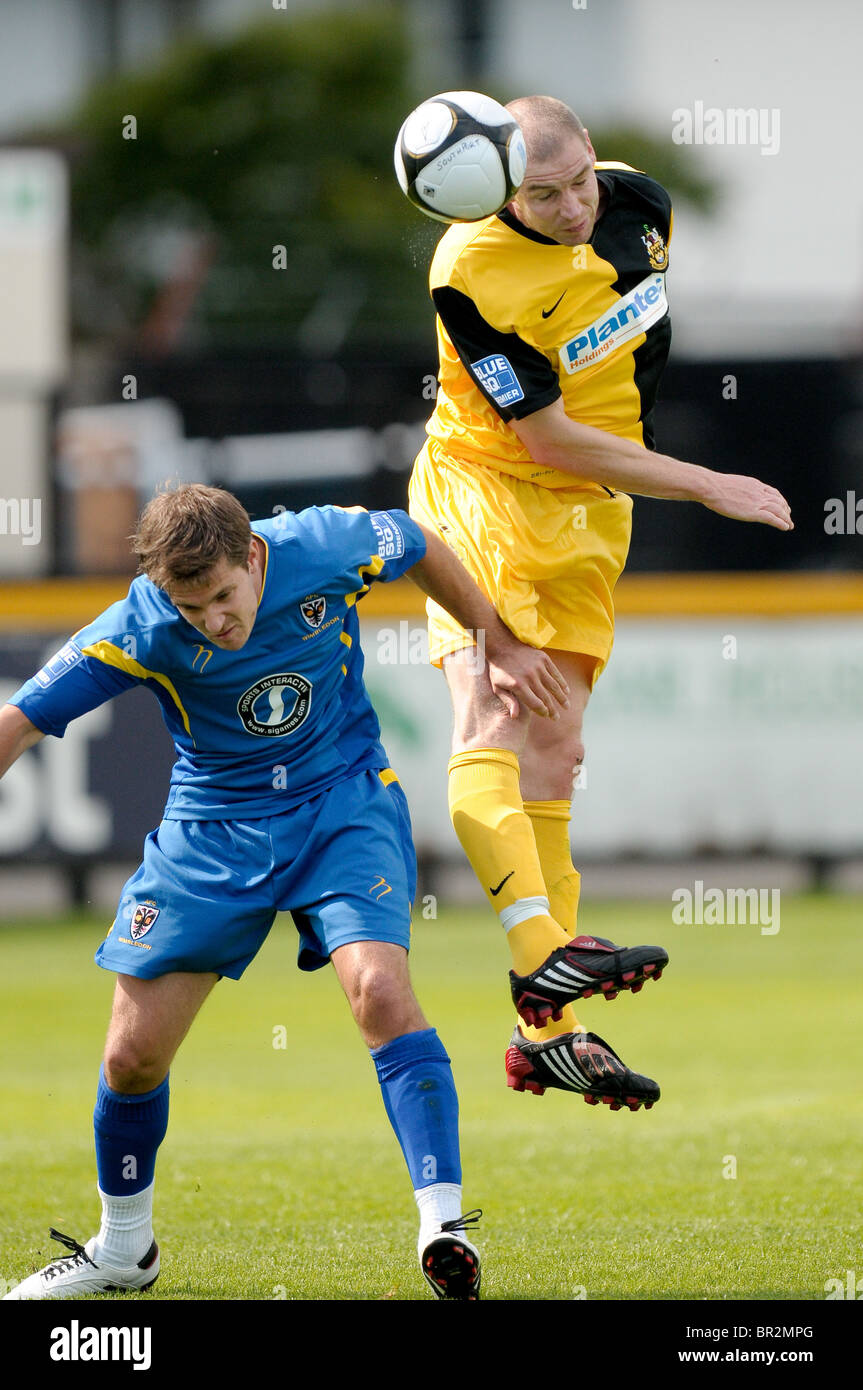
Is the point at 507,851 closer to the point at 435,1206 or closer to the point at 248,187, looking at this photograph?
the point at 435,1206

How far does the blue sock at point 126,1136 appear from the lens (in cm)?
512

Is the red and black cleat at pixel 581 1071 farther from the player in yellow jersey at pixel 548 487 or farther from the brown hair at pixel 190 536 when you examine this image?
the brown hair at pixel 190 536

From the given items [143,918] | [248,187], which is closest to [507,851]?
[143,918]

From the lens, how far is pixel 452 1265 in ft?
14.9

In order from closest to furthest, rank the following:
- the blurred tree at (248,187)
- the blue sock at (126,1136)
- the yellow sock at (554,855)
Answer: the blue sock at (126,1136) < the yellow sock at (554,855) < the blurred tree at (248,187)

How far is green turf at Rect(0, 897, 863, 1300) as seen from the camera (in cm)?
532

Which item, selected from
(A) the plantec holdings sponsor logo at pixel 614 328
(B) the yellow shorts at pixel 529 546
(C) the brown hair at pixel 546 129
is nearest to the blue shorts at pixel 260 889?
(B) the yellow shorts at pixel 529 546

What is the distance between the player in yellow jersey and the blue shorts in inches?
21.6

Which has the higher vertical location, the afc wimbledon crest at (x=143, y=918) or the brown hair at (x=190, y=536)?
the brown hair at (x=190, y=536)

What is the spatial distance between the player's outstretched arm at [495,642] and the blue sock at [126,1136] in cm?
149

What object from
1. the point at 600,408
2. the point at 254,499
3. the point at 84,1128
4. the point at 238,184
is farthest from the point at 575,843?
the point at 238,184

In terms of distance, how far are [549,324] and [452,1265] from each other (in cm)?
267

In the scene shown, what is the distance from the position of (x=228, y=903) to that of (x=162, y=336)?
27.0 metres

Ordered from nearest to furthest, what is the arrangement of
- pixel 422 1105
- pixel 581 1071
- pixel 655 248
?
pixel 422 1105 → pixel 581 1071 → pixel 655 248
